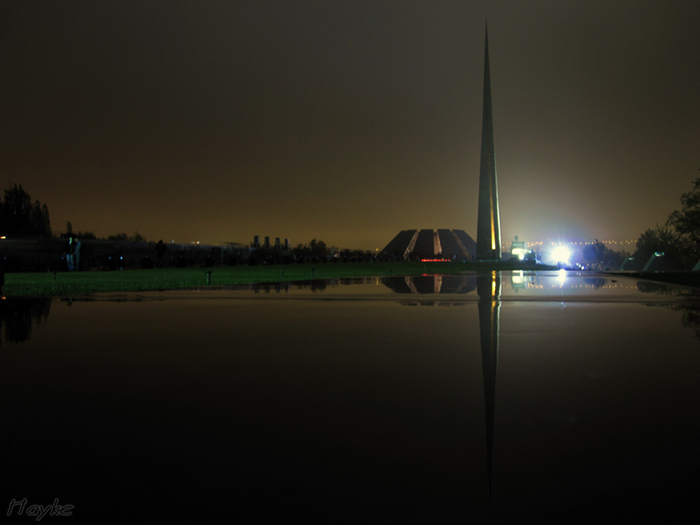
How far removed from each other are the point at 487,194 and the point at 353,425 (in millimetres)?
86791

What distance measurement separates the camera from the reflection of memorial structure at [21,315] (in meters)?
11.1

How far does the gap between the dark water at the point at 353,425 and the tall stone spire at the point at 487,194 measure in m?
79.8

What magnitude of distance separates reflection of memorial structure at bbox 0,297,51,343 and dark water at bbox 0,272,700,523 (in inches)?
11.4

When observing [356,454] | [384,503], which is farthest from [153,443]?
[384,503]

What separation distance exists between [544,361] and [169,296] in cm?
1543

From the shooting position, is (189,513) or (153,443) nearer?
(189,513)

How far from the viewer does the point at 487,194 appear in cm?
8881

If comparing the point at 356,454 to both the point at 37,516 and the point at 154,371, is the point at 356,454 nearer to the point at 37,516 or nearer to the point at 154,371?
the point at 37,516

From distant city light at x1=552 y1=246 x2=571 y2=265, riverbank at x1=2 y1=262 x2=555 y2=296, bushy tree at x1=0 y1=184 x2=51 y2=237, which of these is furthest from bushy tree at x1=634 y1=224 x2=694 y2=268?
bushy tree at x1=0 y1=184 x2=51 y2=237

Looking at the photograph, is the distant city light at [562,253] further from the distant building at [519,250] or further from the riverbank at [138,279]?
the riverbank at [138,279]

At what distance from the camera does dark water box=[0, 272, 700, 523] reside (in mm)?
3725

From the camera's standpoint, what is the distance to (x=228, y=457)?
4.42m

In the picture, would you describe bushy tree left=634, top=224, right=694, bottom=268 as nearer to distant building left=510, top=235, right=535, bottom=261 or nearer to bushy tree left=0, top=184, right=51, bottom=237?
distant building left=510, top=235, right=535, bottom=261

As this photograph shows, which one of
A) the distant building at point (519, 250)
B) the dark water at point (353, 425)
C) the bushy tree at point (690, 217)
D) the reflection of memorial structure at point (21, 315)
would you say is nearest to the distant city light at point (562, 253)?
the distant building at point (519, 250)
